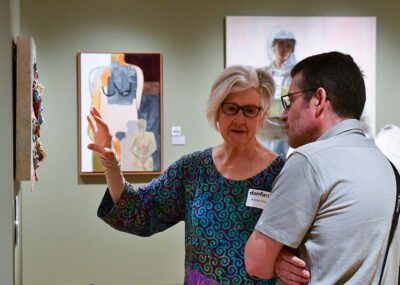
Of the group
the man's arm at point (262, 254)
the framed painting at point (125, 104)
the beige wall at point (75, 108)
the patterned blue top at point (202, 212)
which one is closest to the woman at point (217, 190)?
the patterned blue top at point (202, 212)

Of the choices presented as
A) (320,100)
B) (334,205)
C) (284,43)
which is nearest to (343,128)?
(320,100)

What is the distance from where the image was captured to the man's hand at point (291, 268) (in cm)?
123

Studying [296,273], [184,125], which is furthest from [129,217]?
[184,125]

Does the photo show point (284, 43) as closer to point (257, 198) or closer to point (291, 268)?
point (257, 198)

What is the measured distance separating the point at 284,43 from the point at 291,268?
320cm

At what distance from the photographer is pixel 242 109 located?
1.86 m

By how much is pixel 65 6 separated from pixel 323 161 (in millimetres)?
3361

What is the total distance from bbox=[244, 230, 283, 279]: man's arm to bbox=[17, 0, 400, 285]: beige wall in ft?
9.43

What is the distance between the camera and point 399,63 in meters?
4.38

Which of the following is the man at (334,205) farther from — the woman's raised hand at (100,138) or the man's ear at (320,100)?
the woman's raised hand at (100,138)

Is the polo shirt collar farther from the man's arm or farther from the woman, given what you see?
the woman

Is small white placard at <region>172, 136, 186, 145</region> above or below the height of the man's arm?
above

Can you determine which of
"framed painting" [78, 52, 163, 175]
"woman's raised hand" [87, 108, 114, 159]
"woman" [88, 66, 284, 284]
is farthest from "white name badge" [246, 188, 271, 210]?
"framed painting" [78, 52, 163, 175]

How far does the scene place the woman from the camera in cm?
173
